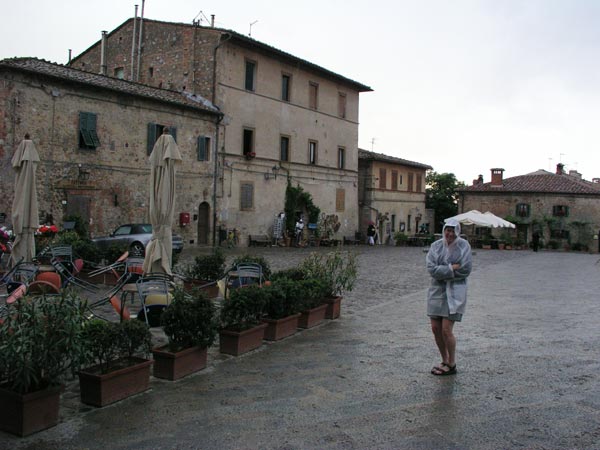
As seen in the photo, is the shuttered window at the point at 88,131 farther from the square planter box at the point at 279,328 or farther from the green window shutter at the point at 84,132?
the square planter box at the point at 279,328

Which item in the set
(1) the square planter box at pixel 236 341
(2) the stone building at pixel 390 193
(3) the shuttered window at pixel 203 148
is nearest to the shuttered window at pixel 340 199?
(2) the stone building at pixel 390 193

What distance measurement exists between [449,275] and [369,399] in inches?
57.9

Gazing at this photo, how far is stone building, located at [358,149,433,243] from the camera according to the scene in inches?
1490

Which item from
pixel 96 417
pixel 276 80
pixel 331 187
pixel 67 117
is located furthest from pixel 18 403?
pixel 331 187

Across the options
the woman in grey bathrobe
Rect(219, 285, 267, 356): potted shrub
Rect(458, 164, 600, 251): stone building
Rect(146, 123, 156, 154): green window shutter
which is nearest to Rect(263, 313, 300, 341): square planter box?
Rect(219, 285, 267, 356): potted shrub

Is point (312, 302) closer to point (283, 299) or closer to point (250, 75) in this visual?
point (283, 299)

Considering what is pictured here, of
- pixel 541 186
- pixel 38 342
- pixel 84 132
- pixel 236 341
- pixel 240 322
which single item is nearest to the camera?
pixel 38 342

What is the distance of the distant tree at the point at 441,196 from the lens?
58.0m

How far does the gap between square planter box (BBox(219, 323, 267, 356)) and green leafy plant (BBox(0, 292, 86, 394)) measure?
2301mm

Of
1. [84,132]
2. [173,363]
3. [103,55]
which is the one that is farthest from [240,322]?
[103,55]

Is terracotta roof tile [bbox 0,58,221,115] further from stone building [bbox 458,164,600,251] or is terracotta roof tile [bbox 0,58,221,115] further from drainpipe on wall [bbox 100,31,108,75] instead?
stone building [bbox 458,164,600,251]

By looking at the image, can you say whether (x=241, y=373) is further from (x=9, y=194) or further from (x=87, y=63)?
(x=87, y=63)

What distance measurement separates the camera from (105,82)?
69.5 feet

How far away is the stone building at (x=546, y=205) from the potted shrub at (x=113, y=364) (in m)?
39.4
